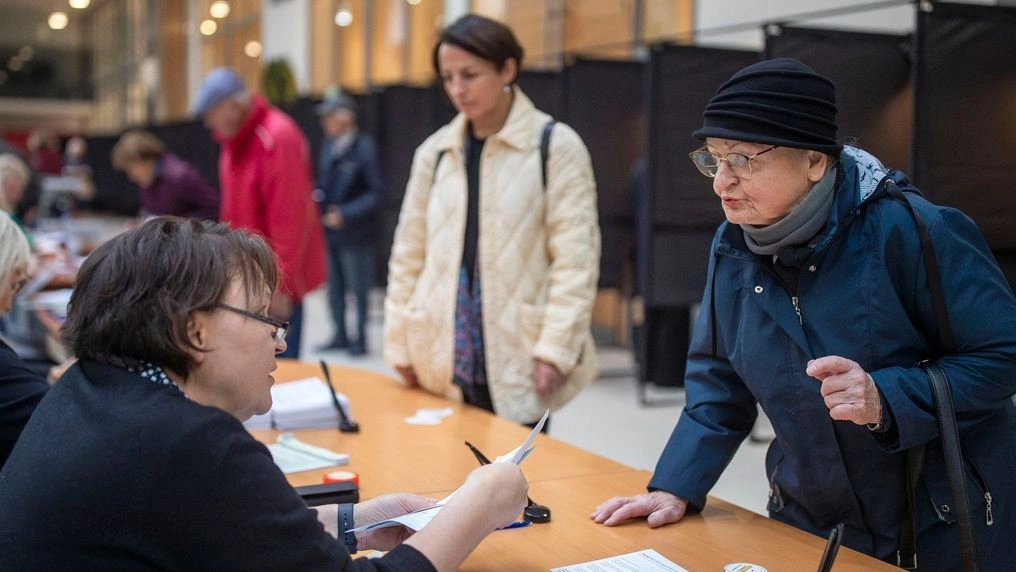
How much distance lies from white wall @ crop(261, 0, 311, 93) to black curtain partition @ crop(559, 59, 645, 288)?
7.89m

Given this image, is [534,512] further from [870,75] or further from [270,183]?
[870,75]

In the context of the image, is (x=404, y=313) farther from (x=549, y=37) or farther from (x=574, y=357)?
(x=549, y=37)

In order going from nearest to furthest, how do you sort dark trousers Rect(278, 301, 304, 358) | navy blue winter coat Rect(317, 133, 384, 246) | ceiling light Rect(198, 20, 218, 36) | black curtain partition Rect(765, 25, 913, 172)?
black curtain partition Rect(765, 25, 913, 172), dark trousers Rect(278, 301, 304, 358), navy blue winter coat Rect(317, 133, 384, 246), ceiling light Rect(198, 20, 218, 36)

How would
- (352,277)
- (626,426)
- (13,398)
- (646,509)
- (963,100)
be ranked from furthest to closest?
(352,277) < (626,426) < (963,100) < (13,398) < (646,509)

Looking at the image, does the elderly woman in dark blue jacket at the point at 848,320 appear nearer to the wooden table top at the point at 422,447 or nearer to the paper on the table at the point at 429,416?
the wooden table top at the point at 422,447

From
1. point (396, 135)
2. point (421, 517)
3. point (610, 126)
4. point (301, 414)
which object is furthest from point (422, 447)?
point (396, 135)

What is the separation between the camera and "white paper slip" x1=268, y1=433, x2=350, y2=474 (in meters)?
2.29

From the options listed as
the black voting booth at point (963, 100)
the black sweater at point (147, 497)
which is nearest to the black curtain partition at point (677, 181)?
the black voting booth at point (963, 100)

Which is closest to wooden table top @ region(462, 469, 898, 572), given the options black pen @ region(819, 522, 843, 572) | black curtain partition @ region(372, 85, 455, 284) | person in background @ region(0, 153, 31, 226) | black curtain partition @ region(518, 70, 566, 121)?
black pen @ region(819, 522, 843, 572)

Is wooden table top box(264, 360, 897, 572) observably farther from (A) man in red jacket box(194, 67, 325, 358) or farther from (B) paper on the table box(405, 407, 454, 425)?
(A) man in red jacket box(194, 67, 325, 358)

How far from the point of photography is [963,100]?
11.8ft

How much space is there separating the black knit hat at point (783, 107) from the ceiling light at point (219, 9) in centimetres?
1640

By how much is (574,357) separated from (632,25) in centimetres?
522

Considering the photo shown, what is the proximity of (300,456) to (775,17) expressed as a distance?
14.7 feet
